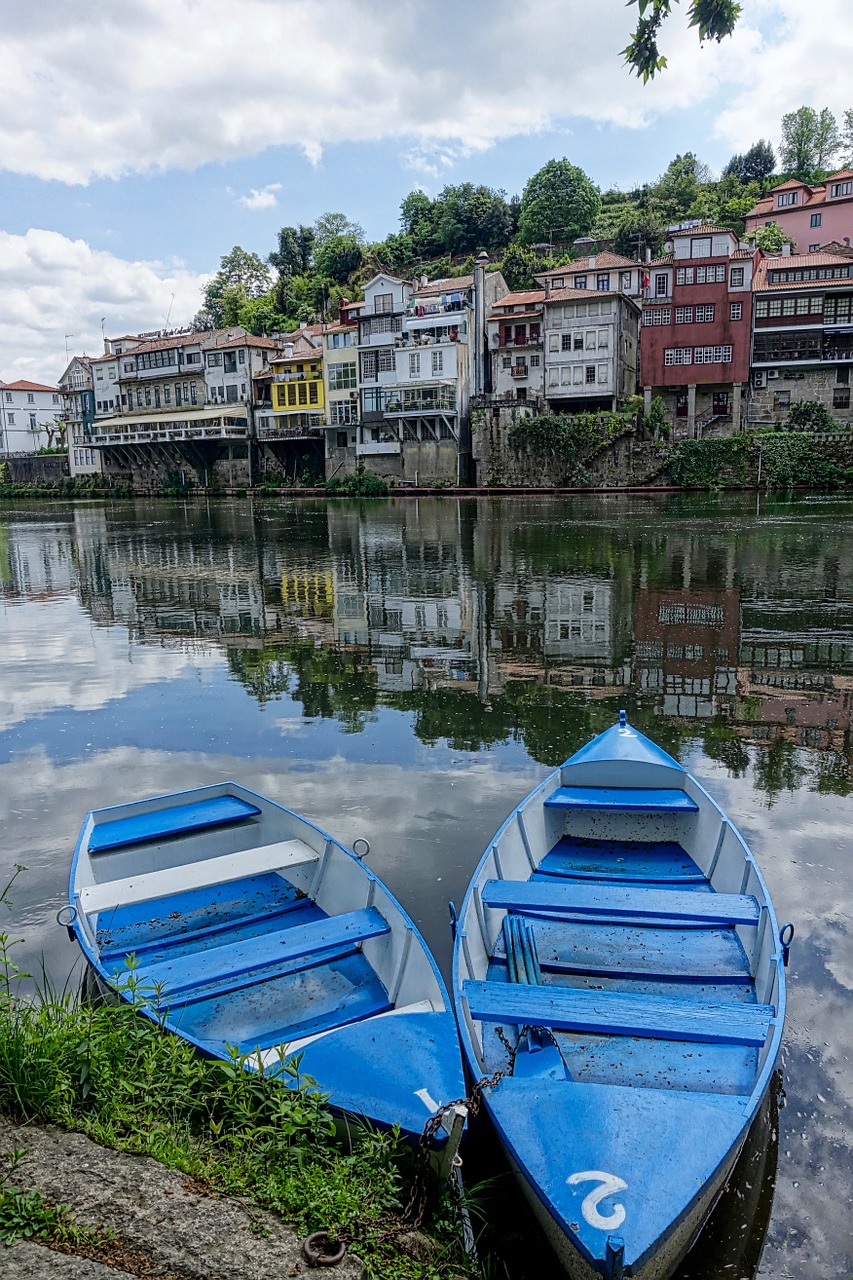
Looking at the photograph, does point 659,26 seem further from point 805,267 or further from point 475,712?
point 805,267

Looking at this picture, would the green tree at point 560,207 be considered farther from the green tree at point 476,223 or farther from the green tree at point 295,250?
the green tree at point 295,250

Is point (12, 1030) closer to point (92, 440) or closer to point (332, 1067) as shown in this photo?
point (332, 1067)

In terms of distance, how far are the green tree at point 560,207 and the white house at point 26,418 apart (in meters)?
63.0

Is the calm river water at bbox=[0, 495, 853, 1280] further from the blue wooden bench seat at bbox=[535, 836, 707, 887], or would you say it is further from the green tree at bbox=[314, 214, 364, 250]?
the green tree at bbox=[314, 214, 364, 250]

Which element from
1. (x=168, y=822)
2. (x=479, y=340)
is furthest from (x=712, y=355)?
(x=168, y=822)

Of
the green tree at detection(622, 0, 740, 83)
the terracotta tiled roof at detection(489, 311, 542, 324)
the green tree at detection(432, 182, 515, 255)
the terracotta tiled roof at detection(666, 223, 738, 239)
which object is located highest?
the green tree at detection(432, 182, 515, 255)

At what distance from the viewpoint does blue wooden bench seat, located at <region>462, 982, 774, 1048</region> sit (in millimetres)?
4449

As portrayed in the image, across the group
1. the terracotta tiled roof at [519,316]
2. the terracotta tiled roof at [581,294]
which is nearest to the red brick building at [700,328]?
the terracotta tiled roof at [581,294]

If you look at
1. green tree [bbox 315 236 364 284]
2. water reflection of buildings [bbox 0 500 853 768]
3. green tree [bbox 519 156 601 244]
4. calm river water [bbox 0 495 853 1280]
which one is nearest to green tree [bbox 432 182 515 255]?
green tree [bbox 519 156 601 244]

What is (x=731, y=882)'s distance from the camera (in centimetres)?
639

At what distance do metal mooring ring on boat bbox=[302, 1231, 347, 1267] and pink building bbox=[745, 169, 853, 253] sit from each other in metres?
79.1

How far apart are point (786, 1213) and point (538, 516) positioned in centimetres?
3788

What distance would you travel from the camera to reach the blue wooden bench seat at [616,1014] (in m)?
4.45

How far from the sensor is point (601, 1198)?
344 centimetres
